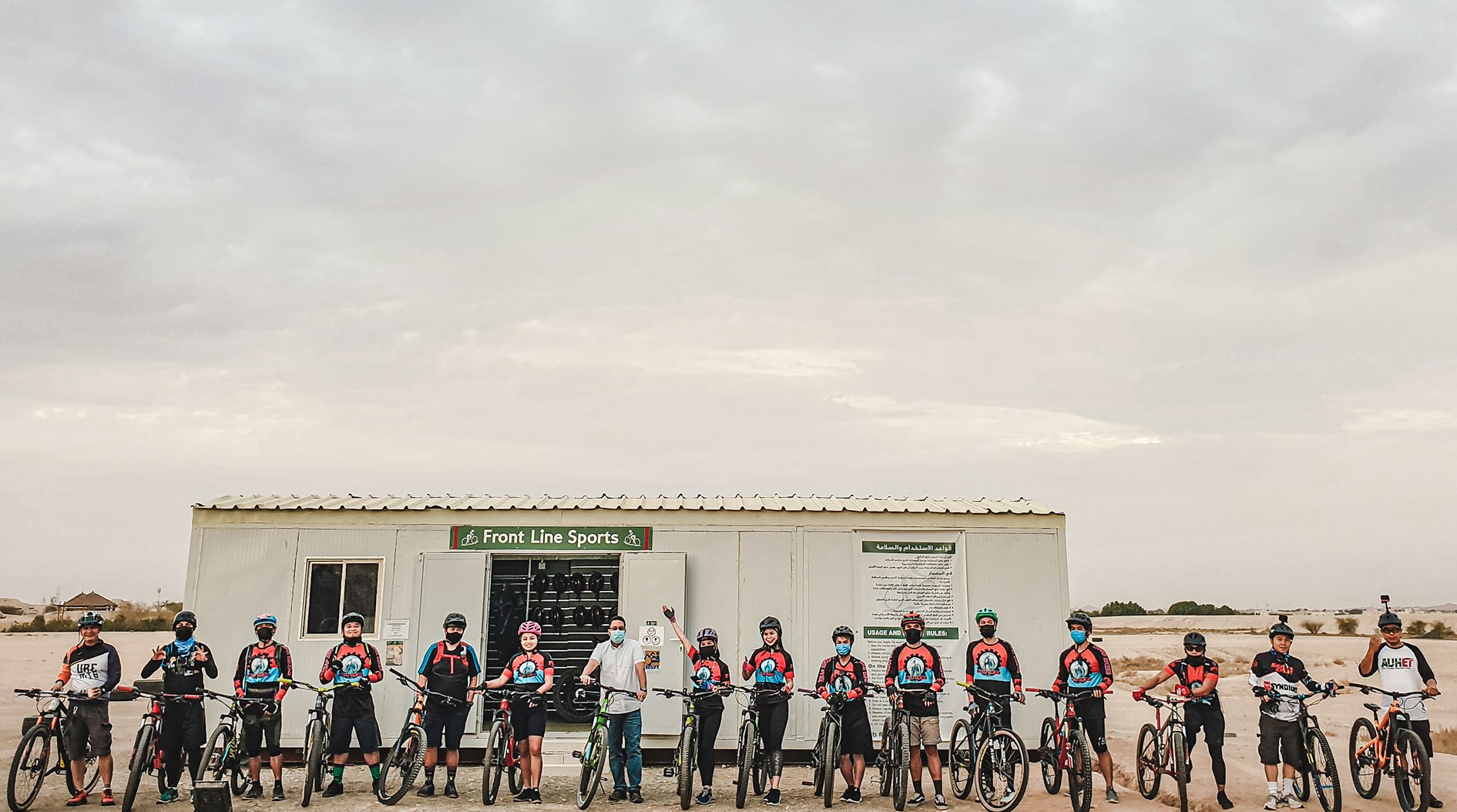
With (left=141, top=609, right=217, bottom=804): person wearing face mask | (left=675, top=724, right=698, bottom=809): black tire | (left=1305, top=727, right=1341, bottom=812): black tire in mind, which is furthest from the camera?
(left=141, top=609, right=217, bottom=804): person wearing face mask

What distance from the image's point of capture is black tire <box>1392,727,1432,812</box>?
9758mm

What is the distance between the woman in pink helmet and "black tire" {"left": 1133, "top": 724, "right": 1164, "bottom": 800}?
5.84m

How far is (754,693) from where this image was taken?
34.1 ft

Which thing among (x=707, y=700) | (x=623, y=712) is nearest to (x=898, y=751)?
(x=707, y=700)

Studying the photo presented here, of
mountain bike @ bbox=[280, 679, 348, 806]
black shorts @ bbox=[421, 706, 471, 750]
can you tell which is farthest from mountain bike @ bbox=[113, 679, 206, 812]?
black shorts @ bbox=[421, 706, 471, 750]

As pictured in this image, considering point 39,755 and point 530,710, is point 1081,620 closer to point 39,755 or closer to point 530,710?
point 530,710

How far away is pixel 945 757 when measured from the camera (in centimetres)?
1266

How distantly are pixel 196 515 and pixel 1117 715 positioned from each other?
17.4 metres

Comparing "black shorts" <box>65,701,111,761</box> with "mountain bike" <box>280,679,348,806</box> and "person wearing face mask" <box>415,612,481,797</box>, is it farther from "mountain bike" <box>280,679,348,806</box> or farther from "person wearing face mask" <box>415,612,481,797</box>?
"person wearing face mask" <box>415,612,481,797</box>

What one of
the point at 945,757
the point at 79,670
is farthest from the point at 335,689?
the point at 945,757

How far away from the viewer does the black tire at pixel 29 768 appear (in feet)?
31.5

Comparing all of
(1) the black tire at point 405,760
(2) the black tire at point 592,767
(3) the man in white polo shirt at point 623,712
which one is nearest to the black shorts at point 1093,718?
(3) the man in white polo shirt at point 623,712

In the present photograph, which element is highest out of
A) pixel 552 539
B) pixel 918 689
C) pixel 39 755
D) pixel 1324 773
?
pixel 552 539

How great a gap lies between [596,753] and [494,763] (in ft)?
3.29
